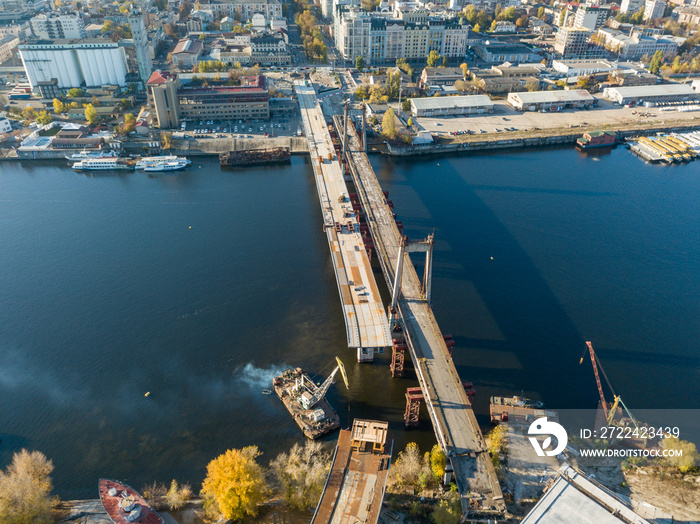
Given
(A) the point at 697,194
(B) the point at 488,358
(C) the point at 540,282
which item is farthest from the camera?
(A) the point at 697,194

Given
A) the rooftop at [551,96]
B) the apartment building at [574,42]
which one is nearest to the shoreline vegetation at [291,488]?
the rooftop at [551,96]

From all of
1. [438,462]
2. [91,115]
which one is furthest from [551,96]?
[438,462]

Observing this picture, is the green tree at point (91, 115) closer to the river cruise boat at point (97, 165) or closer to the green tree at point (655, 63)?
the river cruise boat at point (97, 165)

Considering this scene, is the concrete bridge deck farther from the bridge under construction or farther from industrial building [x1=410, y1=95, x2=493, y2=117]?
industrial building [x1=410, y1=95, x2=493, y2=117]

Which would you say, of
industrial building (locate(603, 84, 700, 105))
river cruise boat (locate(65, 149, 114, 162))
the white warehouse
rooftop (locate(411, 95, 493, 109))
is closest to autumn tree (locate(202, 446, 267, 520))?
river cruise boat (locate(65, 149, 114, 162))

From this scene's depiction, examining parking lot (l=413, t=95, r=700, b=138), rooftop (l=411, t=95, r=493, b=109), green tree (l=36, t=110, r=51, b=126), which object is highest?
rooftop (l=411, t=95, r=493, b=109)

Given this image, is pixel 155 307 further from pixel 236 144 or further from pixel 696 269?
pixel 696 269

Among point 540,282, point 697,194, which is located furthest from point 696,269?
point 697,194

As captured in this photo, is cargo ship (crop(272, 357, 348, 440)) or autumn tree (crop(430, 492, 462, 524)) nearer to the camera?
autumn tree (crop(430, 492, 462, 524))
